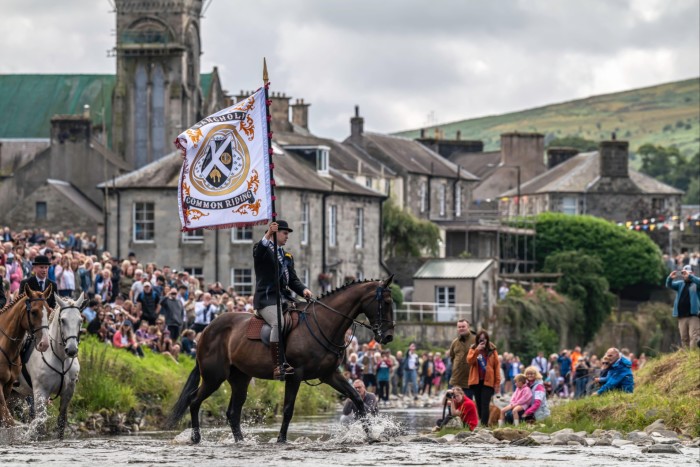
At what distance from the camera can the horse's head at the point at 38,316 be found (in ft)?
83.6

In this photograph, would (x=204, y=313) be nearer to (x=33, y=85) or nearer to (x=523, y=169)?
(x=33, y=85)

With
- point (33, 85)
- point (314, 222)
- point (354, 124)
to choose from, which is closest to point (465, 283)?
point (314, 222)

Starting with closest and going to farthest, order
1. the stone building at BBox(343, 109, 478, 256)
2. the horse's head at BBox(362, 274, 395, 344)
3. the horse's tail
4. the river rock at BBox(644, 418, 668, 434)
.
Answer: the horse's head at BBox(362, 274, 395, 344)
the horse's tail
the river rock at BBox(644, 418, 668, 434)
the stone building at BBox(343, 109, 478, 256)

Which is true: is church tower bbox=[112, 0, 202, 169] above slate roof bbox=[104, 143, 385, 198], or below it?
above

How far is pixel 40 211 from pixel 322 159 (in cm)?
1286

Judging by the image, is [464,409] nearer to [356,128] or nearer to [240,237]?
[240,237]

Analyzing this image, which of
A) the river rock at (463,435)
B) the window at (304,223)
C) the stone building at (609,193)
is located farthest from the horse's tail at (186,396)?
the stone building at (609,193)

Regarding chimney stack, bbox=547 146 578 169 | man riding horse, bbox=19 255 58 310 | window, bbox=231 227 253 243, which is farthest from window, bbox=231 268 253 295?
chimney stack, bbox=547 146 578 169

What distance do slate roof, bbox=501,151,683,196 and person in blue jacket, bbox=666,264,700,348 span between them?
8091 cm

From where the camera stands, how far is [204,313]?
43594mm

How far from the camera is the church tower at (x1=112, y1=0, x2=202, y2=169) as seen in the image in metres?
96.9

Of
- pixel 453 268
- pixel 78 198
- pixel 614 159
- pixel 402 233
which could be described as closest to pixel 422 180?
pixel 614 159

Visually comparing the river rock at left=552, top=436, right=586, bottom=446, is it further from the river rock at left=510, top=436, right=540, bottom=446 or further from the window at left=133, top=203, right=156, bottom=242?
the window at left=133, top=203, right=156, bottom=242

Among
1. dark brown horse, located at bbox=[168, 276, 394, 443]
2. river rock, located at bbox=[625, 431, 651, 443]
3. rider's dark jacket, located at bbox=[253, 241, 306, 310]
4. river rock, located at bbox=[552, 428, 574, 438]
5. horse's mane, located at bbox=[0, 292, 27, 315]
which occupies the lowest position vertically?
river rock, located at bbox=[625, 431, 651, 443]
